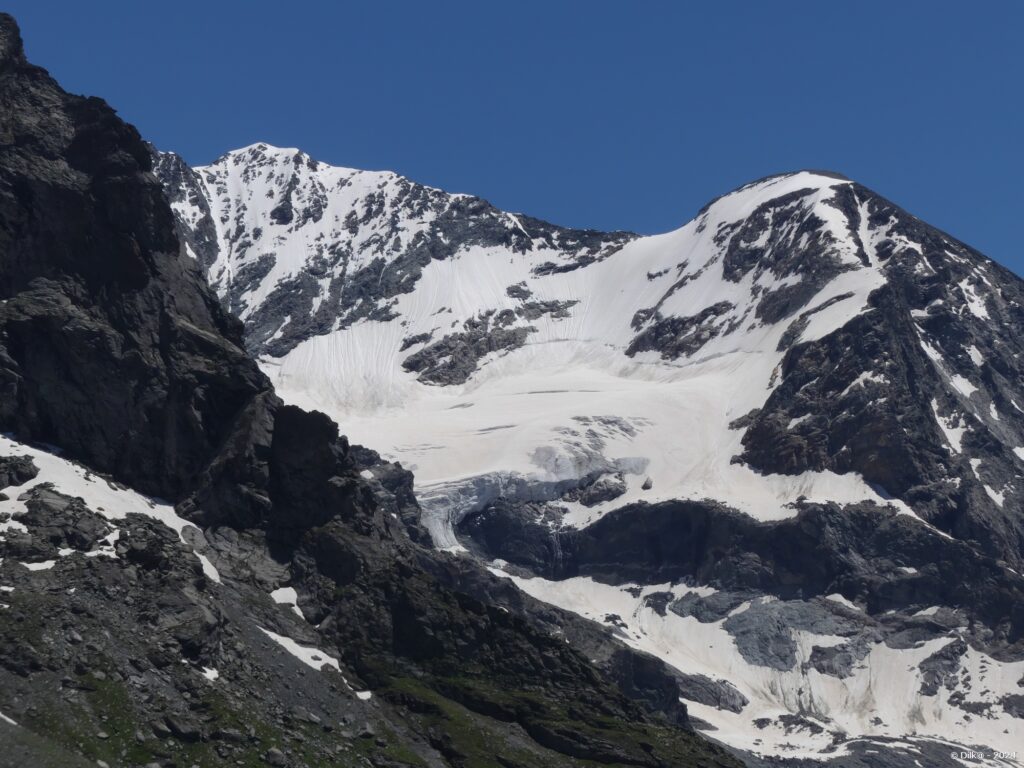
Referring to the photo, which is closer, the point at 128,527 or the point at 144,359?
the point at 128,527

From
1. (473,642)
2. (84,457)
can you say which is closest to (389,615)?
(473,642)

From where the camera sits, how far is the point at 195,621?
542 ft

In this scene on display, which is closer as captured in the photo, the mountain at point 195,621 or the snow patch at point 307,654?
the mountain at point 195,621

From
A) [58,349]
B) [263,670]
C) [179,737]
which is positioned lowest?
[179,737]

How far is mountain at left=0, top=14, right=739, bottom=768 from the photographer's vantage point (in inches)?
5915

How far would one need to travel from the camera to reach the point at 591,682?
645 feet

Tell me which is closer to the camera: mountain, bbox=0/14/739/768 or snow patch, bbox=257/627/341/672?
mountain, bbox=0/14/739/768

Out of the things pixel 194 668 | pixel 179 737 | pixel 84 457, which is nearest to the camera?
pixel 179 737

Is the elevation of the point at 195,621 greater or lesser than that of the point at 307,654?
lesser

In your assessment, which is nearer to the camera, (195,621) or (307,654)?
(195,621)

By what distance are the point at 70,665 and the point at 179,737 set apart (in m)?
10.4

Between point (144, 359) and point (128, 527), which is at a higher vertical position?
point (144, 359)

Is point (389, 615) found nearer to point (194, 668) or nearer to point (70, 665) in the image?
point (194, 668)

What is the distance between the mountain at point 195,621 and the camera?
150 metres
